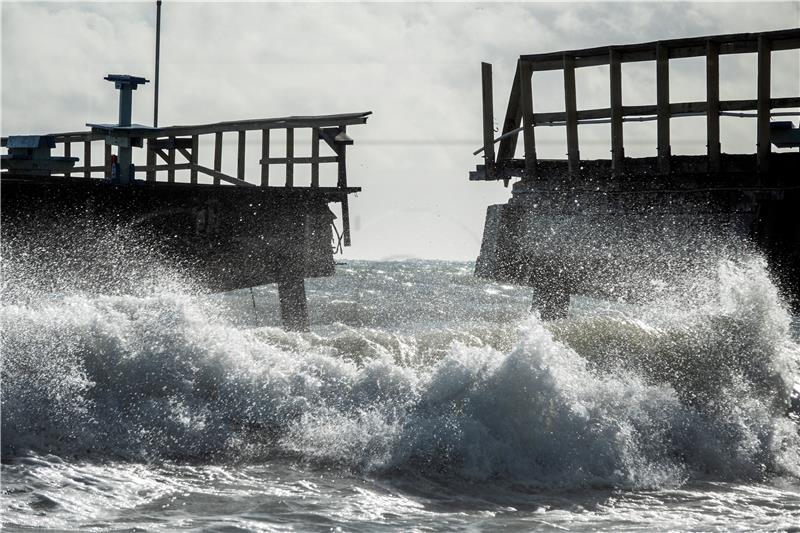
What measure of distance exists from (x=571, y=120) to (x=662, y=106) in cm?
112

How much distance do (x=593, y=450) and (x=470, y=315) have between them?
60.1 feet

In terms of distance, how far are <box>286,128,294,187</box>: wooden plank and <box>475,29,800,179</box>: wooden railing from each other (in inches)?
138

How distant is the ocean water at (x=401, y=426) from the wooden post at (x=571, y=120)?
1964 millimetres

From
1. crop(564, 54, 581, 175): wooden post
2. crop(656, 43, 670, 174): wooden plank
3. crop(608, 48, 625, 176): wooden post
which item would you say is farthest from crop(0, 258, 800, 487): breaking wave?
crop(564, 54, 581, 175): wooden post

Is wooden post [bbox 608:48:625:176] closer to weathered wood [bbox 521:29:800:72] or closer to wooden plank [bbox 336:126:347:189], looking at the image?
weathered wood [bbox 521:29:800:72]

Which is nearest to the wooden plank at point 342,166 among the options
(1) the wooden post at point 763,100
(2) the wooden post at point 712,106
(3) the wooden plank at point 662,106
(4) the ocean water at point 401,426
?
(4) the ocean water at point 401,426

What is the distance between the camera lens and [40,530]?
6.64m

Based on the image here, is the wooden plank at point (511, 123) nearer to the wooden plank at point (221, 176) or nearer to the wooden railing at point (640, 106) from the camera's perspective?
the wooden railing at point (640, 106)

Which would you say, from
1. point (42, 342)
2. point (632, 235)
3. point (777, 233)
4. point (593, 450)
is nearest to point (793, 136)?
point (777, 233)

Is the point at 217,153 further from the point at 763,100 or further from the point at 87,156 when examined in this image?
the point at 763,100

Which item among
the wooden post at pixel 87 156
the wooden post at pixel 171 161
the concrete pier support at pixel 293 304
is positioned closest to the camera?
the wooden post at pixel 171 161

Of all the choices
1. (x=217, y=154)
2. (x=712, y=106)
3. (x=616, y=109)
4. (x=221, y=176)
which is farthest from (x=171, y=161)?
(x=712, y=106)

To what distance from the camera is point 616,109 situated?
1233cm

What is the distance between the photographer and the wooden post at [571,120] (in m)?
12.6
